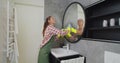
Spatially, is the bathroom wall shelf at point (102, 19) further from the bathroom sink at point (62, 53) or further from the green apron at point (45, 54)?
the green apron at point (45, 54)

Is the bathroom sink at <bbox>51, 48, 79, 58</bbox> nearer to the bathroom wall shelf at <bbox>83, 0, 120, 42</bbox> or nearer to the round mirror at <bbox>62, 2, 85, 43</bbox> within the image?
the round mirror at <bbox>62, 2, 85, 43</bbox>

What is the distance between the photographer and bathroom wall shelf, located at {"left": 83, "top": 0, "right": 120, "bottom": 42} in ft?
4.48

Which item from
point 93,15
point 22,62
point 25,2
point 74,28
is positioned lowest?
point 22,62

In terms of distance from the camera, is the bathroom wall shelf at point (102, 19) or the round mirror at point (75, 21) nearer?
the bathroom wall shelf at point (102, 19)

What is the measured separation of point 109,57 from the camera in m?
1.31

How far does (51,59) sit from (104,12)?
51.1 inches

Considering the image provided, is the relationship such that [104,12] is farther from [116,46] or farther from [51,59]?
[51,59]

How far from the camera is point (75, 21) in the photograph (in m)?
2.14

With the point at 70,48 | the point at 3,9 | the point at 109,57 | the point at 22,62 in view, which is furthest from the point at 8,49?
the point at 109,57

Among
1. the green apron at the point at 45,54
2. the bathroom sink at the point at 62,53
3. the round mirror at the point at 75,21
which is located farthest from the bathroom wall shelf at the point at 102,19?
the green apron at the point at 45,54

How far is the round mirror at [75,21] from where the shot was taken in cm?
195

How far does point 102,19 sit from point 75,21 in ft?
2.10

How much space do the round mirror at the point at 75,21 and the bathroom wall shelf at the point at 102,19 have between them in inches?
5.0

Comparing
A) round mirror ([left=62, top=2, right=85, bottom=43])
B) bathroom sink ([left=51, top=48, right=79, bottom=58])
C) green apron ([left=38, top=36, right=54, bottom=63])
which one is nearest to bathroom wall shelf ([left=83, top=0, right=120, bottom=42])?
round mirror ([left=62, top=2, right=85, bottom=43])
